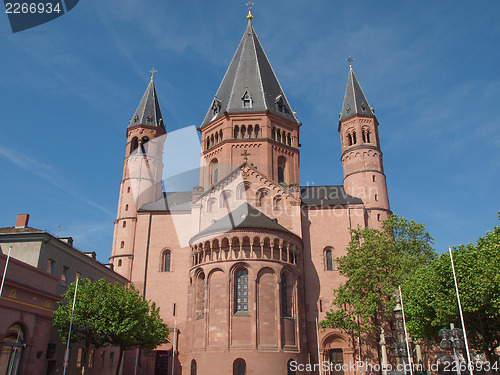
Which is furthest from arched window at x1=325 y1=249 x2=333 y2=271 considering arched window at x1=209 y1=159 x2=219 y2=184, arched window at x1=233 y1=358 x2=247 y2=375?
arched window at x1=209 y1=159 x2=219 y2=184

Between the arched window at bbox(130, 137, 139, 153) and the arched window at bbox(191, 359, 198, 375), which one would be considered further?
the arched window at bbox(130, 137, 139, 153)

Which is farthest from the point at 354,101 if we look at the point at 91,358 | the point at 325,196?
the point at 91,358

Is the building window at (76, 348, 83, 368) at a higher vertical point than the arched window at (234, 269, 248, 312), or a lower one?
lower

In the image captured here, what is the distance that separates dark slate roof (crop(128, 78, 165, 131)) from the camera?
5569 centimetres

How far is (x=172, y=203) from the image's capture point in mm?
49875

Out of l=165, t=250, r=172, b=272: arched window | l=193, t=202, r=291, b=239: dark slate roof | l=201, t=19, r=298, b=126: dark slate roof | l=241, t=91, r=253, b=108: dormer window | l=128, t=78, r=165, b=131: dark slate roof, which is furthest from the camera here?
l=128, t=78, r=165, b=131: dark slate roof

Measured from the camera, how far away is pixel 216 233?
3781 centimetres

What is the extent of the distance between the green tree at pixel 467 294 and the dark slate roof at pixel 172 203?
27434 mm

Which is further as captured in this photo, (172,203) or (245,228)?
(172,203)

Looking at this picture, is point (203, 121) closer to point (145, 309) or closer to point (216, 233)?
point (216, 233)

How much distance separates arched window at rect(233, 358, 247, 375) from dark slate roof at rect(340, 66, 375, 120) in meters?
31.3

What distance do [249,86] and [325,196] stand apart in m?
16.4

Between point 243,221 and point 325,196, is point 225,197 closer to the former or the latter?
point 243,221

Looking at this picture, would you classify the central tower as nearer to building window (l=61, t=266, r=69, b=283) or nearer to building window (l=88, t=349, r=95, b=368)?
building window (l=61, t=266, r=69, b=283)
